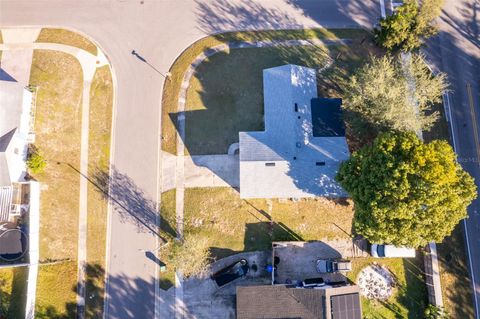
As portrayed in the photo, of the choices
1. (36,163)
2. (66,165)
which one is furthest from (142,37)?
(36,163)

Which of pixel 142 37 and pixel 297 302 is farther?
pixel 142 37

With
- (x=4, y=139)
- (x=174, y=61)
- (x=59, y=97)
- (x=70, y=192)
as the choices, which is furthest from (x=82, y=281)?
(x=174, y=61)

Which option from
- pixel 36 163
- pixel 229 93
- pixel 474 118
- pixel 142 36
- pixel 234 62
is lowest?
pixel 36 163

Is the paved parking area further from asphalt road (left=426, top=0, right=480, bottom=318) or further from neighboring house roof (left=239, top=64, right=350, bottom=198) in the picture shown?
asphalt road (left=426, top=0, right=480, bottom=318)

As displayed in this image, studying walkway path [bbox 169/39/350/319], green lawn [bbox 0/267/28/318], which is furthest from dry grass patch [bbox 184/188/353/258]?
green lawn [bbox 0/267/28/318]

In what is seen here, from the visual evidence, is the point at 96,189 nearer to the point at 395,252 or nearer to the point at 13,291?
the point at 13,291

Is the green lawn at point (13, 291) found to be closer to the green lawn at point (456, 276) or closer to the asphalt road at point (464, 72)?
the green lawn at point (456, 276)
